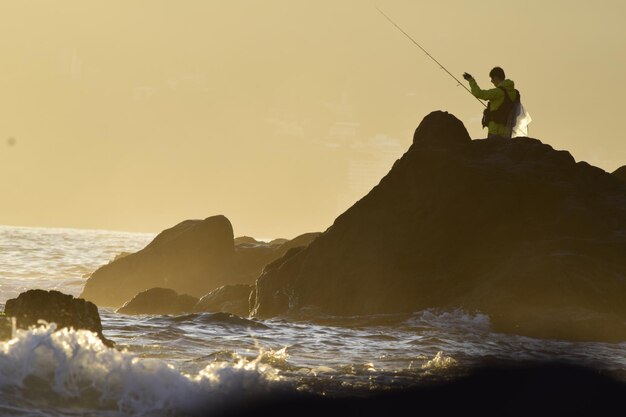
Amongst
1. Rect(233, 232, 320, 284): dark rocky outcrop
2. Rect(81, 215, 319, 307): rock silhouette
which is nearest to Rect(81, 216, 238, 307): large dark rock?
Rect(81, 215, 319, 307): rock silhouette

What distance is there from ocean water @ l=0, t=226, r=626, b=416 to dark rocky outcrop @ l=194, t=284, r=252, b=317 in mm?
5355

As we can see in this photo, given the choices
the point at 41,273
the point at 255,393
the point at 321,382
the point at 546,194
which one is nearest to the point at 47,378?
the point at 255,393

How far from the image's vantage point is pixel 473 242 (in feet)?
70.3

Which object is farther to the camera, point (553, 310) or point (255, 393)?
point (553, 310)

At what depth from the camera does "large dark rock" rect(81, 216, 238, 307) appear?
41000 millimetres

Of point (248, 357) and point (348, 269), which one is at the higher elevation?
point (348, 269)

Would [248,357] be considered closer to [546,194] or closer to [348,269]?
[348,269]

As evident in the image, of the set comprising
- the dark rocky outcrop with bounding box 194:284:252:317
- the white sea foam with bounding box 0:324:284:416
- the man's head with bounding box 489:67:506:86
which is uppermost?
the man's head with bounding box 489:67:506:86

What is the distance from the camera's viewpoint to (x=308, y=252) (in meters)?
23.5

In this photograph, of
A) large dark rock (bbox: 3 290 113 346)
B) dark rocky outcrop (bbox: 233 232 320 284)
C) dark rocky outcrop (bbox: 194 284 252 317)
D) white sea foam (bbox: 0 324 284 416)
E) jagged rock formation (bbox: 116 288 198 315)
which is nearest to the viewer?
white sea foam (bbox: 0 324 284 416)

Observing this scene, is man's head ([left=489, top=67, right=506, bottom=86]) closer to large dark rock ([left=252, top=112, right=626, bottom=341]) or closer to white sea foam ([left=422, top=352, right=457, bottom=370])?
large dark rock ([left=252, top=112, right=626, bottom=341])

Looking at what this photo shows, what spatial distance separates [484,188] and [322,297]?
4.17 meters

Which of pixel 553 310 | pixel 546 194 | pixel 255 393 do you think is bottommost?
pixel 255 393

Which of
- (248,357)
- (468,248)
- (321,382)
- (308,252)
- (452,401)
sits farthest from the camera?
(308,252)
